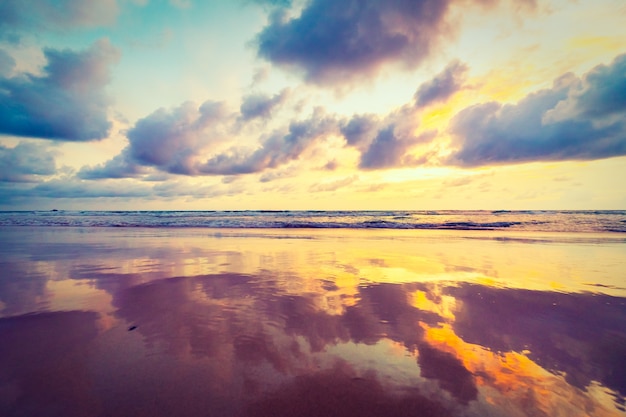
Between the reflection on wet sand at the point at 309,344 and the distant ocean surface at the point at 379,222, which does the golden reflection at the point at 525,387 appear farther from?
the distant ocean surface at the point at 379,222

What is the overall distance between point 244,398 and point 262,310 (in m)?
2.37

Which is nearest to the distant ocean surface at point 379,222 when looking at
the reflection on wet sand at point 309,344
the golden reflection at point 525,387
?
the reflection on wet sand at point 309,344

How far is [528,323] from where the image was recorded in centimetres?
473

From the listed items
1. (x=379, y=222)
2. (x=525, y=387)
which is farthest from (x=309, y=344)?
(x=379, y=222)

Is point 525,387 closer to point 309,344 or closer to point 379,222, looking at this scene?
point 309,344

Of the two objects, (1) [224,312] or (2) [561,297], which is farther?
(2) [561,297]

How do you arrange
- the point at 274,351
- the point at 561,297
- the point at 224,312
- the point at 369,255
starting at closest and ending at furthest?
the point at 274,351 < the point at 224,312 < the point at 561,297 < the point at 369,255

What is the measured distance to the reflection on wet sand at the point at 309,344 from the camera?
2.78 metres

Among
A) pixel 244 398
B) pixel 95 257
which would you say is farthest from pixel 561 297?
pixel 95 257

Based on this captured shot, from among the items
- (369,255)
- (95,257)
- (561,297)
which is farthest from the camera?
(369,255)

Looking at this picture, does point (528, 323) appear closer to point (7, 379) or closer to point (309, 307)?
point (309, 307)

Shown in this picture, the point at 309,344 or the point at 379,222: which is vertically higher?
the point at 379,222

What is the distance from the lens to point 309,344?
3.91 m

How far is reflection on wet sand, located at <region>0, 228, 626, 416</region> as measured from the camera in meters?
2.78
